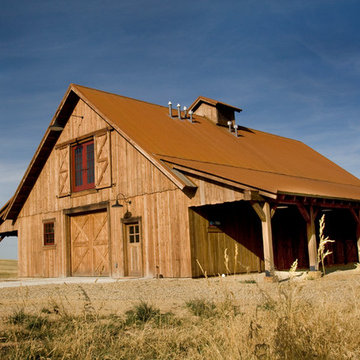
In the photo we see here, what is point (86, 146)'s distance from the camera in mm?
18844

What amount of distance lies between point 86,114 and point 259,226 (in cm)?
814

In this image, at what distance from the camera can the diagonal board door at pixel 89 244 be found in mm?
17641

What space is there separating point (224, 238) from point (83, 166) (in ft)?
22.5

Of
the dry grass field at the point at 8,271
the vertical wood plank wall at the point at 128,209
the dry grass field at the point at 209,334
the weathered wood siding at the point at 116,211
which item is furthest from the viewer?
the dry grass field at the point at 8,271

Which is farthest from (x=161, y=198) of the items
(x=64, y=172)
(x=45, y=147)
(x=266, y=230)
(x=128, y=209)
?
(x=45, y=147)

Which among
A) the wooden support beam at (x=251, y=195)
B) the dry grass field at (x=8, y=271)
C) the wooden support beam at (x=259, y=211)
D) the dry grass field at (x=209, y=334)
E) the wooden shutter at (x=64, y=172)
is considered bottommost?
the dry grass field at (x=8, y=271)

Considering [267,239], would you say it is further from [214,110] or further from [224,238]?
[214,110]

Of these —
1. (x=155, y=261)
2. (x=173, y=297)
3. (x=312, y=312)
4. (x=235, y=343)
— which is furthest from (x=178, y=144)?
(x=235, y=343)

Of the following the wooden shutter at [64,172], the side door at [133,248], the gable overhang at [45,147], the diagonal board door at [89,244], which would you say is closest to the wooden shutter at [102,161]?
the gable overhang at [45,147]

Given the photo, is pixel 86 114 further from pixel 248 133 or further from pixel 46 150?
pixel 248 133

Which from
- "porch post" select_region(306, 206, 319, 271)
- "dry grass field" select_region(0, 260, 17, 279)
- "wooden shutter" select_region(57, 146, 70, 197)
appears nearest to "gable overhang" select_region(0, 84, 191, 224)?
"wooden shutter" select_region(57, 146, 70, 197)

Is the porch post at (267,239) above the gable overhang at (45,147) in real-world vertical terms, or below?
below

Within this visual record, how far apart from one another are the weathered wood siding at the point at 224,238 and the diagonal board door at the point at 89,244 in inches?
170

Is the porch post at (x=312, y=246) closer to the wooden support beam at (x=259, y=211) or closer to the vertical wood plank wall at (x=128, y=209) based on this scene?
the wooden support beam at (x=259, y=211)
